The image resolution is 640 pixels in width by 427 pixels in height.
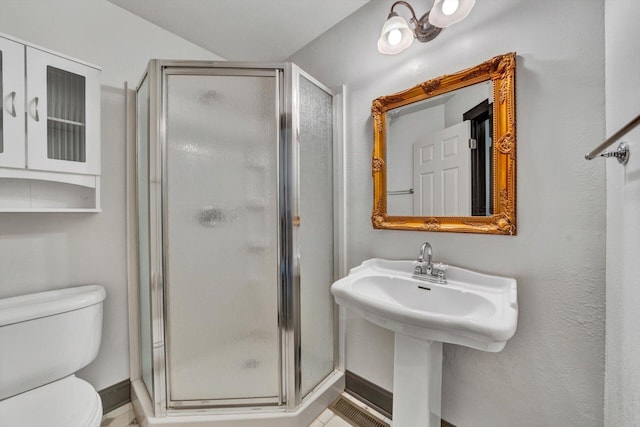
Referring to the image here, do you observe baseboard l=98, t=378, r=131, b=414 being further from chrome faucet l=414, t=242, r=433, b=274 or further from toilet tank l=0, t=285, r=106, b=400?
chrome faucet l=414, t=242, r=433, b=274

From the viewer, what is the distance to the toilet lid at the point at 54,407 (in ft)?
2.85

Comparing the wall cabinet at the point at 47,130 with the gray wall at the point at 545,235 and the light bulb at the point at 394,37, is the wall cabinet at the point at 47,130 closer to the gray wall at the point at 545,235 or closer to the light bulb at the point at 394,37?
the light bulb at the point at 394,37

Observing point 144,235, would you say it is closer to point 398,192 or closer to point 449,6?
point 398,192

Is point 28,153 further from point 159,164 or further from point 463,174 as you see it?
point 463,174

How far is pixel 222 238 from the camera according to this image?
131 centimetres

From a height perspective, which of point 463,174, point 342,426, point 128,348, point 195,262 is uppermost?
point 463,174

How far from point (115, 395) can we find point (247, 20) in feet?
7.71

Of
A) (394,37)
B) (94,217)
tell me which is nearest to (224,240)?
(94,217)

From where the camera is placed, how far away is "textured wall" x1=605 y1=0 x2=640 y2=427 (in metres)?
0.59

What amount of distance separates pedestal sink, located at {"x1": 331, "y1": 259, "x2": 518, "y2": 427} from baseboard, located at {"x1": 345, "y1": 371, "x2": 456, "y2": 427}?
368 millimetres

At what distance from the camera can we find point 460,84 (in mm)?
1125

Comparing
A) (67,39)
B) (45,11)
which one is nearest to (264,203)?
(67,39)

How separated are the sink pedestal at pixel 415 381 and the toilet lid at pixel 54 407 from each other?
3.72 feet

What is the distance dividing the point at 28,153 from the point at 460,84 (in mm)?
1918
